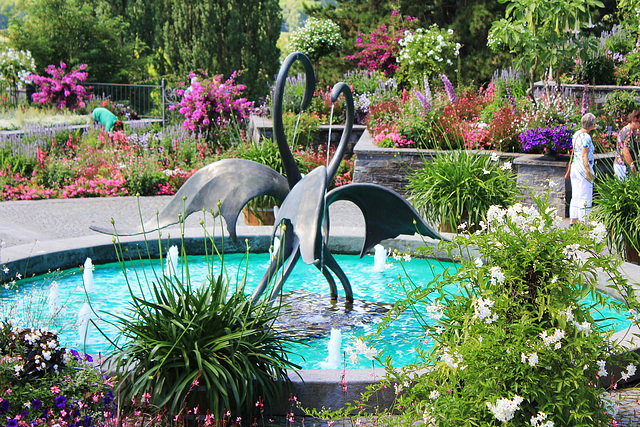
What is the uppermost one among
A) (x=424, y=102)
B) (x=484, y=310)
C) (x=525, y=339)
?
(x=424, y=102)

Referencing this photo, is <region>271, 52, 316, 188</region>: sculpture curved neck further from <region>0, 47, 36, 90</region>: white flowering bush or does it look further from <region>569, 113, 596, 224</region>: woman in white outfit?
<region>0, 47, 36, 90</region>: white flowering bush

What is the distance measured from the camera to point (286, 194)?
16.6 feet

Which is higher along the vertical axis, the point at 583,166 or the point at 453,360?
the point at 583,166

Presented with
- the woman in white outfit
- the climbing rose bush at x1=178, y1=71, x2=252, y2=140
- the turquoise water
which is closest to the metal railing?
the climbing rose bush at x1=178, y1=71, x2=252, y2=140

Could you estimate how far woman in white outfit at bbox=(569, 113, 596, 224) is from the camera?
301 inches

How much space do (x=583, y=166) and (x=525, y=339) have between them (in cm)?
565

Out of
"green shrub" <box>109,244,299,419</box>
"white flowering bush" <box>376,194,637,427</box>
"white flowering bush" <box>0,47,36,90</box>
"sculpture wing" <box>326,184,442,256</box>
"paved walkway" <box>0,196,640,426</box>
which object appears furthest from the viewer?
"white flowering bush" <box>0,47,36,90</box>

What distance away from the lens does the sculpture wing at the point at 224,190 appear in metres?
4.88

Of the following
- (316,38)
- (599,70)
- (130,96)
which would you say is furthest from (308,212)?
(130,96)

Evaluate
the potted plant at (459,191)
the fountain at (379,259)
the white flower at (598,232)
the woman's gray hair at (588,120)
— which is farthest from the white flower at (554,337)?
the woman's gray hair at (588,120)

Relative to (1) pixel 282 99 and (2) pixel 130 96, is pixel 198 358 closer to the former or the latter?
(1) pixel 282 99

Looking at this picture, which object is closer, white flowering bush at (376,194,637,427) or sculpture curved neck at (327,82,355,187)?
white flowering bush at (376,194,637,427)

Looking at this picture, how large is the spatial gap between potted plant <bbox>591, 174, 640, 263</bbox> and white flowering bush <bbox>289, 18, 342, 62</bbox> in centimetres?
1491

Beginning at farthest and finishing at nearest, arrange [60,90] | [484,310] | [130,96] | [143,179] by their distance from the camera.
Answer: [130,96] → [60,90] → [143,179] → [484,310]
